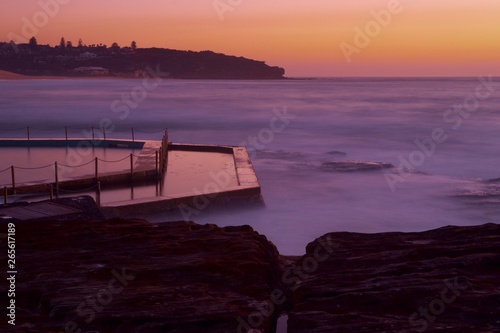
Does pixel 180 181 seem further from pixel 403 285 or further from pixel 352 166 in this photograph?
Result: pixel 403 285

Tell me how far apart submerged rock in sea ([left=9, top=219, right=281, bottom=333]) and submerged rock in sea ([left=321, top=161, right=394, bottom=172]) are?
524 inches

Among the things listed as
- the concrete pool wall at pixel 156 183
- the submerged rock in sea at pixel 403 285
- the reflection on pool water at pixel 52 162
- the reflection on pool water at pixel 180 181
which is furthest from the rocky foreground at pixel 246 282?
the reflection on pool water at pixel 52 162

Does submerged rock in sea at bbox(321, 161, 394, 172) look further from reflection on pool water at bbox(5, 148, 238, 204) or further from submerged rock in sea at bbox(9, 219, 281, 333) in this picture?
submerged rock in sea at bbox(9, 219, 281, 333)

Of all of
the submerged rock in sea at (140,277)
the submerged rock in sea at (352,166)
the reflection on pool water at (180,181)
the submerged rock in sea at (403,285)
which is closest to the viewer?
the submerged rock in sea at (403,285)

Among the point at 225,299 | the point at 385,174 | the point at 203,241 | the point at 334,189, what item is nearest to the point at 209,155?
the point at 334,189

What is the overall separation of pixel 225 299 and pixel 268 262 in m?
0.96

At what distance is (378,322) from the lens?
11.2ft

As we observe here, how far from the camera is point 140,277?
13.9 feet

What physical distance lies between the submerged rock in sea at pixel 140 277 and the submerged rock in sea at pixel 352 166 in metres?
13.3

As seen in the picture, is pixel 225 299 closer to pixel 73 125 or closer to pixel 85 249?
pixel 85 249

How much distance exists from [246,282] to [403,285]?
1073 mm

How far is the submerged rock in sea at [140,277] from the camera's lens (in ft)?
11.7

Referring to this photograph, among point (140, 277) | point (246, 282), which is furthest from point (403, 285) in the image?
point (140, 277)

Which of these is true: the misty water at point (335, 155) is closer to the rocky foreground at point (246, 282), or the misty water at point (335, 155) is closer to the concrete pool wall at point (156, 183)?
the concrete pool wall at point (156, 183)
